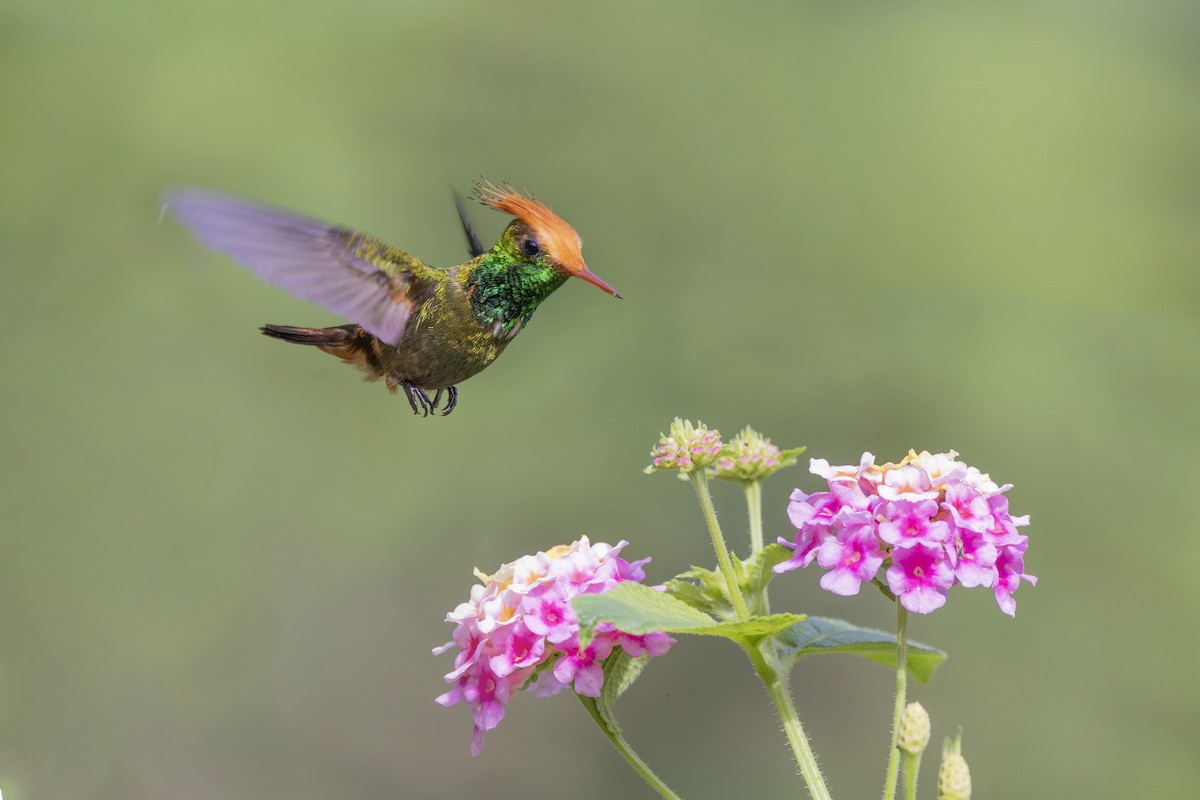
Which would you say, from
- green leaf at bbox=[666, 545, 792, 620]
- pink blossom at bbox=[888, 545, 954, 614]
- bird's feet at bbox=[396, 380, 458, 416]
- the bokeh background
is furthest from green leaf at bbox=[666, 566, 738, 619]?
the bokeh background

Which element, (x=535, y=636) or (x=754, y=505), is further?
(x=754, y=505)

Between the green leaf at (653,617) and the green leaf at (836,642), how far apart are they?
0.44 ft

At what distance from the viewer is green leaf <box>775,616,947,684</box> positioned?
1.36m

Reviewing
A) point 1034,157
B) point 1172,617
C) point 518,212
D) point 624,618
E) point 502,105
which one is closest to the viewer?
point 624,618

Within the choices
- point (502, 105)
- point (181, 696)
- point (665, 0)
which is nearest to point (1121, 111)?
point (665, 0)

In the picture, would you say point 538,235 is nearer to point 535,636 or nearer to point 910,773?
point 535,636

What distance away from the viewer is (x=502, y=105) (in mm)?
5156

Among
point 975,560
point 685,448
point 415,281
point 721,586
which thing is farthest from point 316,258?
point 975,560

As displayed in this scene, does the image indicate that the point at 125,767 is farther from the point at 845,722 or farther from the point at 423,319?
the point at 423,319

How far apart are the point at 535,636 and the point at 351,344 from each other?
0.90m

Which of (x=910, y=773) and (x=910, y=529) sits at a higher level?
(x=910, y=529)

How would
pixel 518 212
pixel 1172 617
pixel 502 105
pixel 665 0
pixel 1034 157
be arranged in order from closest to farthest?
pixel 518 212 → pixel 1172 617 → pixel 1034 157 → pixel 502 105 → pixel 665 0

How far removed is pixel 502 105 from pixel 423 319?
3472 mm

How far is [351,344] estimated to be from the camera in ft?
6.64
